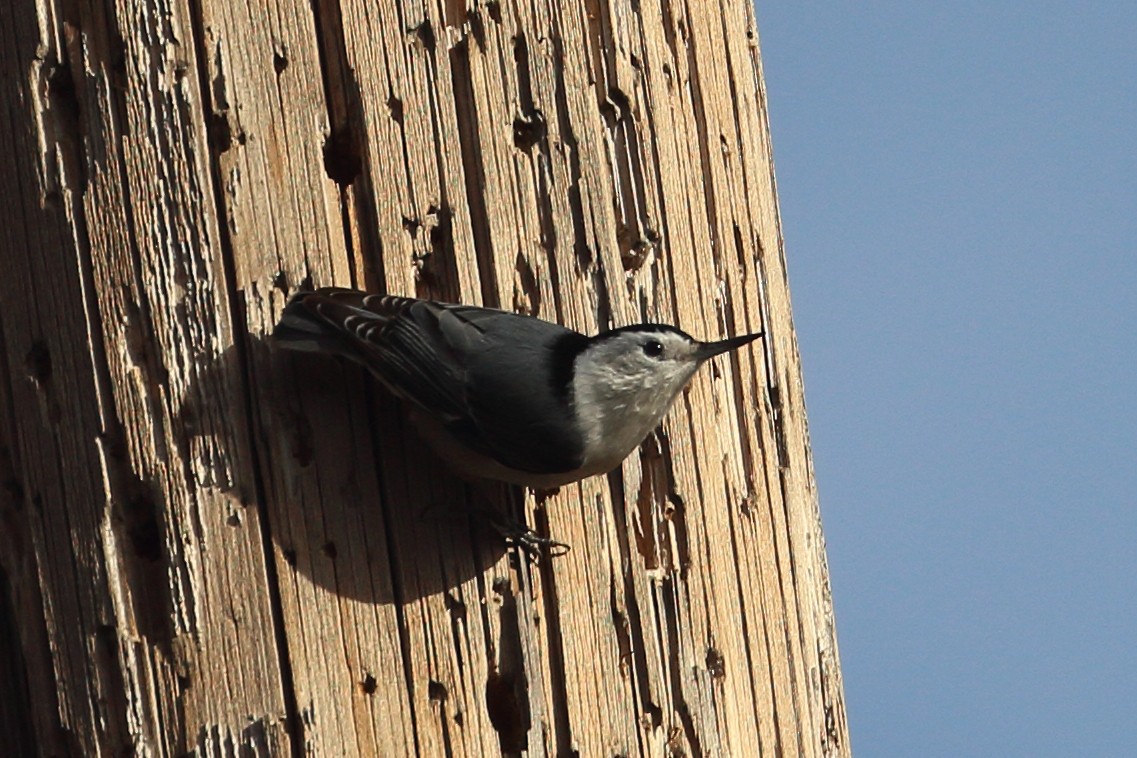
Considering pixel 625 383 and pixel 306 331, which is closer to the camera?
pixel 306 331

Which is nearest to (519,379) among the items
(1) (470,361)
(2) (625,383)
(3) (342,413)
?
(1) (470,361)

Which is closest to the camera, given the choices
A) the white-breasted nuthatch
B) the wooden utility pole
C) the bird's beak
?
the wooden utility pole

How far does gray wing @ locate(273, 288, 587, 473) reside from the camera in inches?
117

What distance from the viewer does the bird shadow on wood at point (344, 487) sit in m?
2.93

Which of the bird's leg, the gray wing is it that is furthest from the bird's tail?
the bird's leg

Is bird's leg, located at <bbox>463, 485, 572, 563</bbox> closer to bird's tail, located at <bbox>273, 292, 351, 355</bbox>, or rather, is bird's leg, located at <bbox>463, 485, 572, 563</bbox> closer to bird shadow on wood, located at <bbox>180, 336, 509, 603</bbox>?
bird shadow on wood, located at <bbox>180, 336, 509, 603</bbox>

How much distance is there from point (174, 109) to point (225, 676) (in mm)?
1034

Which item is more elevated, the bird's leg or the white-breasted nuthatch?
the white-breasted nuthatch

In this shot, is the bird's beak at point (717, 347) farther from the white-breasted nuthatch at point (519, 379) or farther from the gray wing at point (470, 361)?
the gray wing at point (470, 361)

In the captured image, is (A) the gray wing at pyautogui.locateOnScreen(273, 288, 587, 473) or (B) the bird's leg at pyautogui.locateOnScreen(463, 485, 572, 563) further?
(B) the bird's leg at pyautogui.locateOnScreen(463, 485, 572, 563)

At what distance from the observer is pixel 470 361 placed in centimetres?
312

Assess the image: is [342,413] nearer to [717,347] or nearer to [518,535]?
[518,535]

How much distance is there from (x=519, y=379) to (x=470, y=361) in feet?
0.35

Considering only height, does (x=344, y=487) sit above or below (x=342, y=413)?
below
